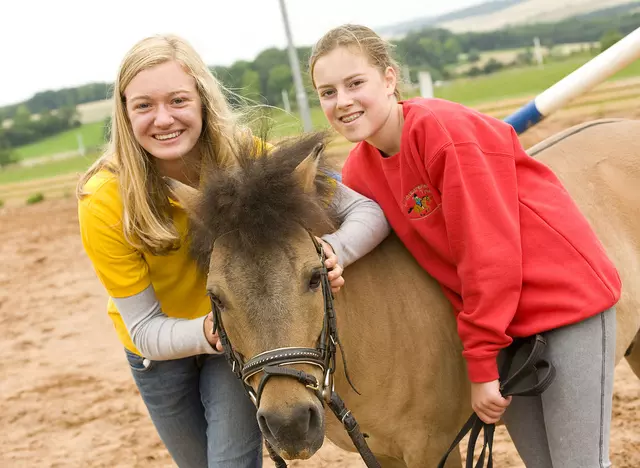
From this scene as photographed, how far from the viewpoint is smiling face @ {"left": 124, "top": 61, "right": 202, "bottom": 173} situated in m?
2.29

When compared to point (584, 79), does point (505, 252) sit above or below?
below

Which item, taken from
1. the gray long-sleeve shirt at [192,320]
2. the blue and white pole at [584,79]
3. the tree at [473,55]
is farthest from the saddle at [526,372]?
the tree at [473,55]

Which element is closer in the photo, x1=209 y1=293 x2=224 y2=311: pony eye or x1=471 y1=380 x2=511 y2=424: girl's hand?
x1=209 y1=293 x2=224 y2=311: pony eye

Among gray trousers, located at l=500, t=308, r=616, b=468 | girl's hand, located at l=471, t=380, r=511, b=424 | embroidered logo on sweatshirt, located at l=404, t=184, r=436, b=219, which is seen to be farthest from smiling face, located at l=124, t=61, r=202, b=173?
gray trousers, located at l=500, t=308, r=616, b=468

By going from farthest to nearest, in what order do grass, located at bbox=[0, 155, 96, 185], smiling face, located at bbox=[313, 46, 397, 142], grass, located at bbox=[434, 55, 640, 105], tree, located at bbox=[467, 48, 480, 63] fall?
grass, located at bbox=[0, 155, 96, 185] < tree, located at bbox=[467, 48, 480, 63] < grass, located at bbox=[434, 55, 640, 105] < smiling face, located at bbox=[313, 46, 397, 142]

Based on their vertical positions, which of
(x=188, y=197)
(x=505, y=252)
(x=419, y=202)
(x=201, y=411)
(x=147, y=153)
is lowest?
(x=201, y=411)

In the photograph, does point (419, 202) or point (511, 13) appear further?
point (511, 13)

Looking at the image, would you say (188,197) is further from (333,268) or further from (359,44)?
(359,44)

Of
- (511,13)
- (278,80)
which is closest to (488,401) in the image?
(278,80)

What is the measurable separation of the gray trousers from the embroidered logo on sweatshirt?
0.62 metres

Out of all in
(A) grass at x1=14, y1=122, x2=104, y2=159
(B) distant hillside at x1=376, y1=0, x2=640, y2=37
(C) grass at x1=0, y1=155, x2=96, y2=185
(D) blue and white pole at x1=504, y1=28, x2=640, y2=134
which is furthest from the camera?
(A) grass at x1=14, y1=122, x2=104, y2=159

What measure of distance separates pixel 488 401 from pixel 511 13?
20.4m

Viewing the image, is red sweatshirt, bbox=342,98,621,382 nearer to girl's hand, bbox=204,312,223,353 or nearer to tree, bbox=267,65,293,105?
girl's hand, bbox=204,312,223,353

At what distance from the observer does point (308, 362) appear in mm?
1901
